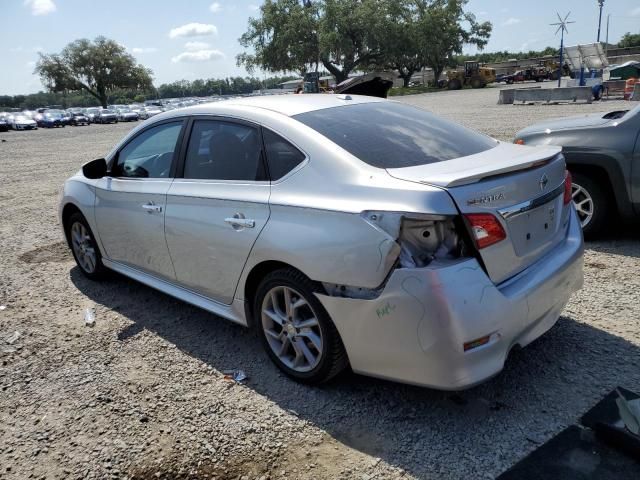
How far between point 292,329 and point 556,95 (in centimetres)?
2551

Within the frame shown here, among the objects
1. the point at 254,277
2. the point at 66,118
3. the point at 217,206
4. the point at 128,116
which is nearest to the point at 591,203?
the point at 254,277

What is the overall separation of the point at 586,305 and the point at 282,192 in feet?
8.33

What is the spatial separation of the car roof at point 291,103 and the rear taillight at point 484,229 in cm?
140

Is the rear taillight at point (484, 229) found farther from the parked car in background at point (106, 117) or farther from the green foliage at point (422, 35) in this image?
the green foliage at point (422, 35)

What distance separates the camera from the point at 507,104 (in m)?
27.5

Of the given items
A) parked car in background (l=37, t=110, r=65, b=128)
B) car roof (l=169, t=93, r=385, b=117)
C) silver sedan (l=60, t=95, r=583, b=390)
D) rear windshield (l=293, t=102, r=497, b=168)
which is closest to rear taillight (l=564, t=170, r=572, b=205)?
silver sedan (l=60, t=95, r=583, b=390)

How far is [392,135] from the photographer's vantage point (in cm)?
323

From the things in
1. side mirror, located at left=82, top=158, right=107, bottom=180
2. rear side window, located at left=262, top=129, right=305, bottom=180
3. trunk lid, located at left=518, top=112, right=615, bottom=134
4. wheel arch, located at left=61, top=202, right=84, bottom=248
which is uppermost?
rear side window, located at left=262, top=129, right=305, bottom=180

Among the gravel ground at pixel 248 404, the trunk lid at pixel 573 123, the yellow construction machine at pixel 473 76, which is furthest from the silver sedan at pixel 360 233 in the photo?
the yellow construction machine at pixel 473 76

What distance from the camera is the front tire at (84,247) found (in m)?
5.00

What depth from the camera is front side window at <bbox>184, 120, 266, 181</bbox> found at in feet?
11.0

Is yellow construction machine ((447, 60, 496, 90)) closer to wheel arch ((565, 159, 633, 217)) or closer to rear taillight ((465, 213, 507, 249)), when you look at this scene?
wheel arch ((565, 159, 633, 217))

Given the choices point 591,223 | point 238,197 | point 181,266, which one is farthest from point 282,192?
point 591,223

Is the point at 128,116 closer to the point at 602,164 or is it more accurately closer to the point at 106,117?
the point at 106,117
